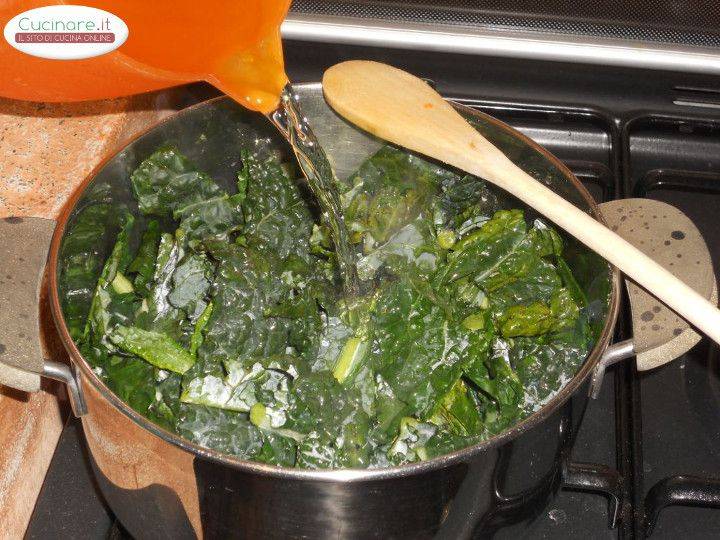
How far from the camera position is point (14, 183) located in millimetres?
1403

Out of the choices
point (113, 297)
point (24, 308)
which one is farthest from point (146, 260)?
point (24, 308)

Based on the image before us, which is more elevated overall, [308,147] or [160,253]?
[308,147]

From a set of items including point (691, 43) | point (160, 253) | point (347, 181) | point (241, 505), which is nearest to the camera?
point (241, 505)

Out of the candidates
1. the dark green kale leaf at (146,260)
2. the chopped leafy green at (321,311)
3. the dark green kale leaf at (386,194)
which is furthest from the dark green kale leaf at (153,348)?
the dark green kale leaf at (386,194)

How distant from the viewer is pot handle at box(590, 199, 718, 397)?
104cm

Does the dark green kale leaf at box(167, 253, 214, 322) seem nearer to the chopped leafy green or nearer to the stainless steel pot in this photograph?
the chopped leafy green

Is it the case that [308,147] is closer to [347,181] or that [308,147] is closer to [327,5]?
[347,181]

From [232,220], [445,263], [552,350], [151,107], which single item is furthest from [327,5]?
[552,350]

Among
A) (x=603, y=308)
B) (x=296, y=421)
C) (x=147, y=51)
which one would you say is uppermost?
(x=147, y=51)

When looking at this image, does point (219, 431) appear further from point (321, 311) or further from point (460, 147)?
point (460, 147)

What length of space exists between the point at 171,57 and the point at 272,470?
1.63 ft

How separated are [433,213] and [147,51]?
588 millimetres

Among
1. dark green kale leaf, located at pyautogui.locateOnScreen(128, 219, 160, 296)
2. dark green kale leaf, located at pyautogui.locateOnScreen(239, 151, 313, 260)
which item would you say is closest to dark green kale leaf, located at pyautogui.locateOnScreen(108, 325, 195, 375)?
dark green kale leaf, located at pyautogui.locateOnScreen(128, 219, 160, 296)

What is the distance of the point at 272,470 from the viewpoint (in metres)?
0.86
